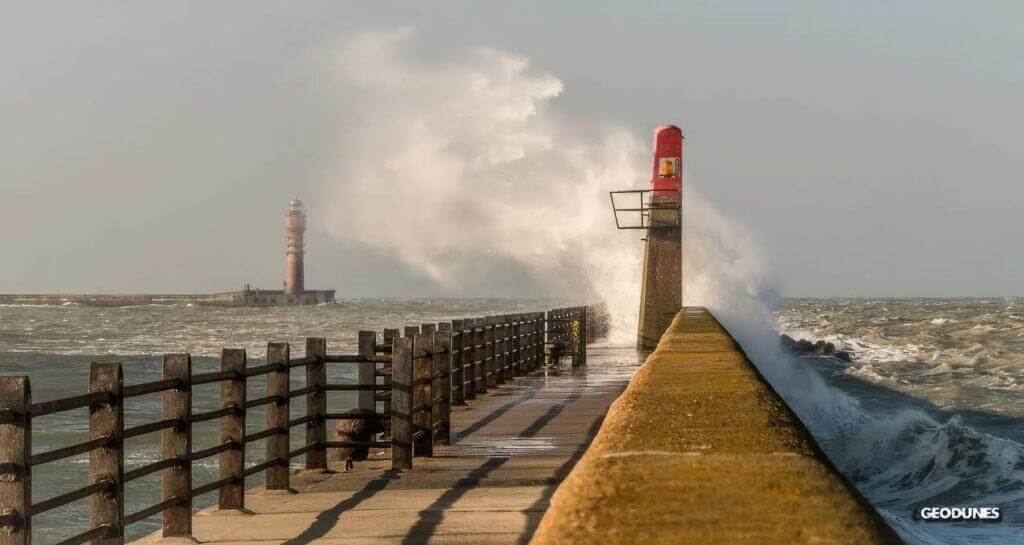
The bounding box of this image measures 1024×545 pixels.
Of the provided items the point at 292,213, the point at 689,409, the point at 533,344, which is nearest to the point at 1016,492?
the point at 533,344

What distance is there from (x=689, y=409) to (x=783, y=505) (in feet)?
3.68

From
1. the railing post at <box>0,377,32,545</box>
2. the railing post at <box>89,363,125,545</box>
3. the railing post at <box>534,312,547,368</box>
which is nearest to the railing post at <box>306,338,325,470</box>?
the railing post at <box>89,363,125,545</box>

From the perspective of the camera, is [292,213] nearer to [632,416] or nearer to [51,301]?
[51,301]

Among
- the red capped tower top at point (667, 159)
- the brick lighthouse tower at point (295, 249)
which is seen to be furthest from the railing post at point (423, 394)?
the brick lighthouse tower at point (295, 249)

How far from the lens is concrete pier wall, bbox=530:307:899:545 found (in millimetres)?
1898

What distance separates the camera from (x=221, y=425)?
8.49 m

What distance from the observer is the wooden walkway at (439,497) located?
24.8 ft

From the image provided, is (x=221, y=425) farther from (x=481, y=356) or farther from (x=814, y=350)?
(x=814, y=350)

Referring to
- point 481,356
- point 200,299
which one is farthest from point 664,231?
point 200,299

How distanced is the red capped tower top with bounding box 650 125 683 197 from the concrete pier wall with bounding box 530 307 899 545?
84.4ft

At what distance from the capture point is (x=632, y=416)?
3043 millimetres

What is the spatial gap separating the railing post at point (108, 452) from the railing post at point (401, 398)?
3982mm

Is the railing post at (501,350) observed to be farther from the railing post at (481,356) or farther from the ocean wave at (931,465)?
the ocean wave at (931,465)

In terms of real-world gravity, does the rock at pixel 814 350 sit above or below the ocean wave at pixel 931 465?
above
